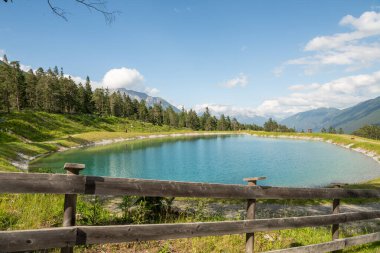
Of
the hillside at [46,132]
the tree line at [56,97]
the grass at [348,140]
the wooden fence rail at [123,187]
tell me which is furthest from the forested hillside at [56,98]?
the wooden fence rail at [123,187]

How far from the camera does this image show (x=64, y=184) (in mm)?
5160

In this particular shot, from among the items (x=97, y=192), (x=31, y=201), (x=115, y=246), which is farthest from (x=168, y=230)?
(x=31, y=201)

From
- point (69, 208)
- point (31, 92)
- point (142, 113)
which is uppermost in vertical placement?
point (31, 92)

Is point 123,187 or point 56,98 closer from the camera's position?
point 123,187

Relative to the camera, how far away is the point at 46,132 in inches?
4198

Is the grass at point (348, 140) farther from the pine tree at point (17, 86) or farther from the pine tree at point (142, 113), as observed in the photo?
the pine tree at point (17, 86)

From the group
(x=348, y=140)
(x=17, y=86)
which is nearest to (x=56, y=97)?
(x=17, y=86)

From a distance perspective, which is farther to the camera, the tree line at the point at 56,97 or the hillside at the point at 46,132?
the tree line at the point at 56,97

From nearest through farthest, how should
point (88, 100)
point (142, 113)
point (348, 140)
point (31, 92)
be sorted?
point (348, 140) < point (31, 92) < point (88, 100) < point (142, 113)

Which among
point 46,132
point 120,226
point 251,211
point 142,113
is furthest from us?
point 142,113

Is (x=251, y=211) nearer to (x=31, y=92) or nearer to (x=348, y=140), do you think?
(x=348, y=140)

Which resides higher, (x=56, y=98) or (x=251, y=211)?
(x=56, y=98)

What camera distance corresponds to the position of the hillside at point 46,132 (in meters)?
61.4

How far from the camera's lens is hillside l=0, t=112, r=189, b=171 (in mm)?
61444
